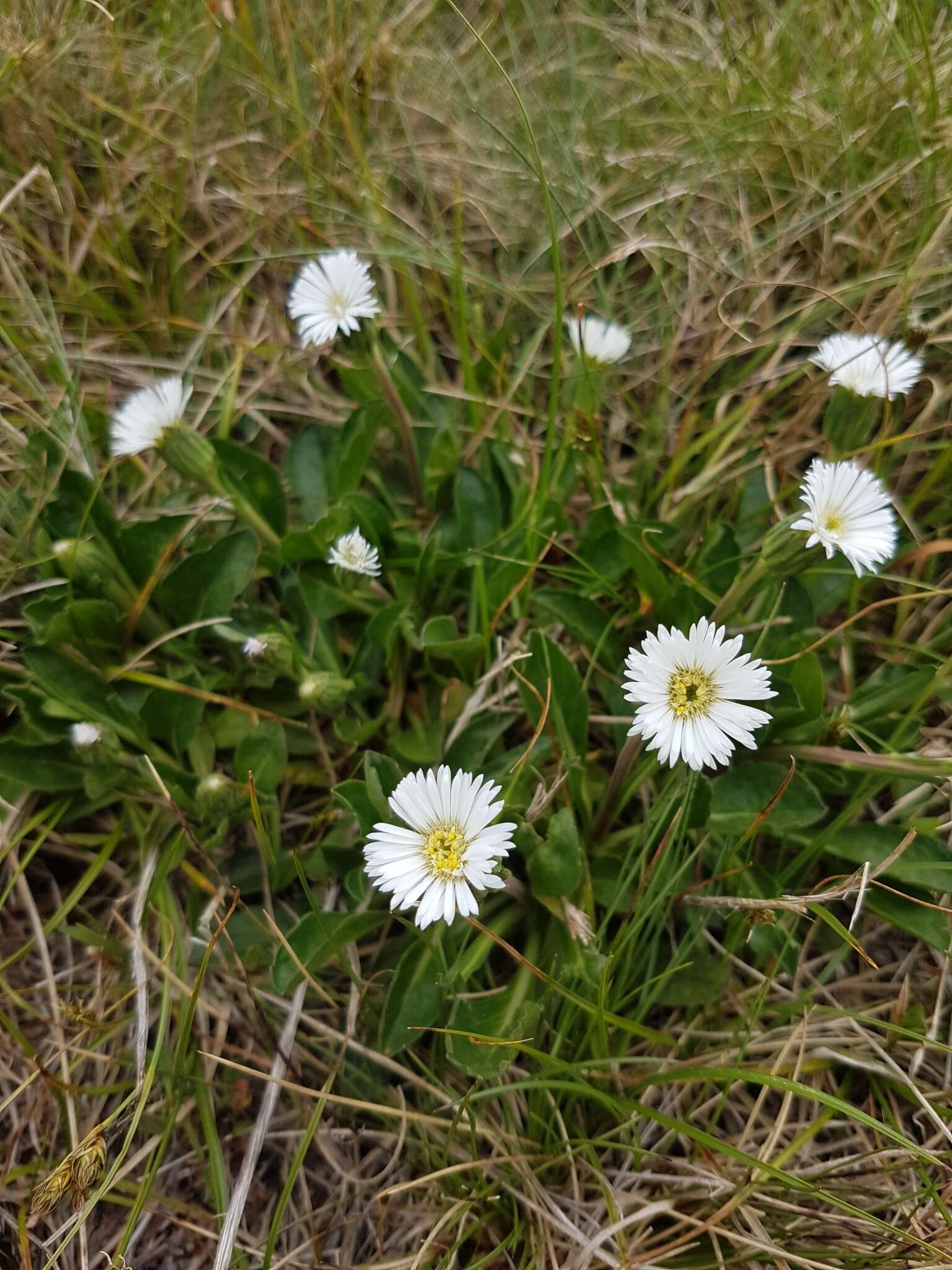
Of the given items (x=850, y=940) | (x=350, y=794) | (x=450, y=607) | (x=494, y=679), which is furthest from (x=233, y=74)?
(x=850, y=940)

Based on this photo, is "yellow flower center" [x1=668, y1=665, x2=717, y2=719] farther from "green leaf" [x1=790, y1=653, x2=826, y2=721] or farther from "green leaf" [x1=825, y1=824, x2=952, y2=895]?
"green leaf" [x1=825, y1=824, x2=952, y2=895]

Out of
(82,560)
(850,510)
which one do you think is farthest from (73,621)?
(850,510)

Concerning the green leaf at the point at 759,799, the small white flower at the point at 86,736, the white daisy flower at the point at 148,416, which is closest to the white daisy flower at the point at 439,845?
the green leaf at the point at 759,799

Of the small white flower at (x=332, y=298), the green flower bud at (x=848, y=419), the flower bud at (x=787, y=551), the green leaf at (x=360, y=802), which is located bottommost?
the green leaf at (x=360, y=802)

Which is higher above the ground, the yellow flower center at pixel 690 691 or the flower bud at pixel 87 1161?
the yellow flower center at pixel 690 691

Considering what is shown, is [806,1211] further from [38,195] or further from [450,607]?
[38,195]

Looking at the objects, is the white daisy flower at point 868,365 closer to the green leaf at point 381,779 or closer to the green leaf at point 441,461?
the green leaf at point 441,461

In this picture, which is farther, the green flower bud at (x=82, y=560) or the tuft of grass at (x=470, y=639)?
the green flower bud at (x=82, y=560)
